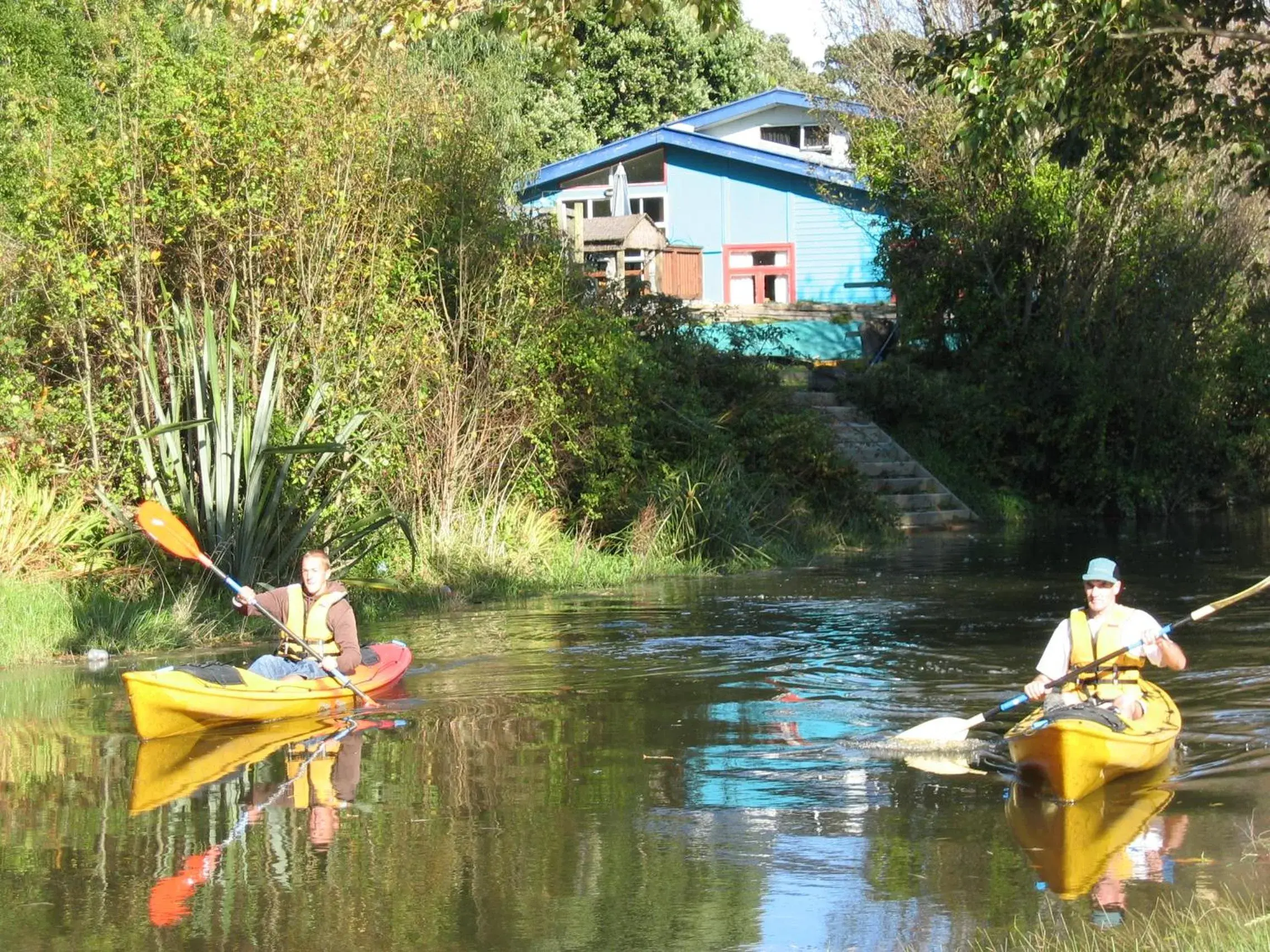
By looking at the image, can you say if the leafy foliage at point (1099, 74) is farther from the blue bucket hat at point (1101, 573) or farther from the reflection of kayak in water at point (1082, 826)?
the reflection of kayak in water at point (1082, 826)

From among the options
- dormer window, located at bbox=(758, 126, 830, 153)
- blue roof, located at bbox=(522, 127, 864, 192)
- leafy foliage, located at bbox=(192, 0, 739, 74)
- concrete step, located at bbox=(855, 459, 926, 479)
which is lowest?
concrete step, located at bbox=(855, 459, 926, 479)

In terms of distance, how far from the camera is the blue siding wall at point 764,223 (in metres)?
34.7

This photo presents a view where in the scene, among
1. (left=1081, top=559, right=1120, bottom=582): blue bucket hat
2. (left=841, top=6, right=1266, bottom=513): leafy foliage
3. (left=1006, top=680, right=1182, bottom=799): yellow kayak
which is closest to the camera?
(left=1006, top=680, right=1182, bottom=799): yellow kayak

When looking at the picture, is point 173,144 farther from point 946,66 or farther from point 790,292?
point 790,292

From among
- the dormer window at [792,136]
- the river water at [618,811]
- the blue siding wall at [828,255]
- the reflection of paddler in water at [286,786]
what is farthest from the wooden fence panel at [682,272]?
the reflection of paddler in water at [286,786]

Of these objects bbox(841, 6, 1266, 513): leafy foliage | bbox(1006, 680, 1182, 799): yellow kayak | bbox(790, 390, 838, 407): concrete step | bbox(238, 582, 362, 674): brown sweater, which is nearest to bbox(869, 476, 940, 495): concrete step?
bbox(841, 6, 1266, 513): leafy foliage

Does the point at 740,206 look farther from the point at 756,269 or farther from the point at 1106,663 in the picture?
the point at 1106,663

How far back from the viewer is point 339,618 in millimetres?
11086

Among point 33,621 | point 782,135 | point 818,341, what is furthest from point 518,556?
point 782,135

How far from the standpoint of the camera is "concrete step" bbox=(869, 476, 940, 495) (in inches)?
966

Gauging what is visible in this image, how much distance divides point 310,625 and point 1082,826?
18.3 feet

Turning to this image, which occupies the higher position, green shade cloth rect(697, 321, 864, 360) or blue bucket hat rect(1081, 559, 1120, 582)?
green shade cloth rect(697, 321, 864, 360)

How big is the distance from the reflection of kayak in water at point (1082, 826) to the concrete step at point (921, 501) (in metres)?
15.5

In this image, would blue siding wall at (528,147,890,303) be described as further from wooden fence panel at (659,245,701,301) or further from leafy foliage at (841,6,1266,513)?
leafy foliage at (841,6,1266,513)
